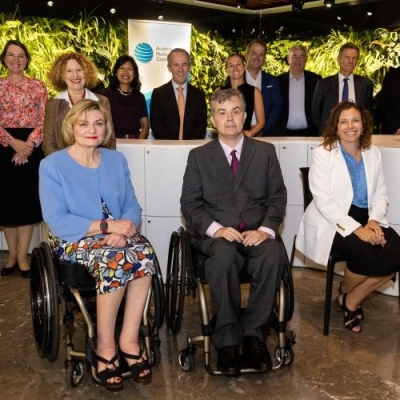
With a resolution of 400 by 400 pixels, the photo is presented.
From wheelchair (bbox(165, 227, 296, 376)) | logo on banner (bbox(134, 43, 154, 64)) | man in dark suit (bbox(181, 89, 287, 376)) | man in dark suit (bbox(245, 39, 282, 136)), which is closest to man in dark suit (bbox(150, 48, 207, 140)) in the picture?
man in dark suit (bbox(245, 39, 282, 136))

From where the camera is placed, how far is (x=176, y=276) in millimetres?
2844

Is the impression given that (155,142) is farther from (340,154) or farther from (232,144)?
(340,154)

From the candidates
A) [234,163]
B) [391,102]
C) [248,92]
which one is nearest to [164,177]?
[234,163]

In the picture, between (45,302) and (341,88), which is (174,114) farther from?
(45,302)

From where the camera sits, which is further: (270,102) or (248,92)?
(270,102)

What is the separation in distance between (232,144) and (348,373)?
130cm

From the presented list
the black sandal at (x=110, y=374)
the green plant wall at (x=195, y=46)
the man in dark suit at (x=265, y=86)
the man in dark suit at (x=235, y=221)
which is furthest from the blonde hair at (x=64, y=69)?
the green plant wall at (x=195, y=46)

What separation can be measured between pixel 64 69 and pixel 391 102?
2.91 m

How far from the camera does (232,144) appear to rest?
304cm

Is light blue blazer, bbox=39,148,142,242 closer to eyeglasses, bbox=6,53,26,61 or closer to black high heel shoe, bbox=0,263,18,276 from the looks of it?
eyeglasses, bbox=6,53,26,61

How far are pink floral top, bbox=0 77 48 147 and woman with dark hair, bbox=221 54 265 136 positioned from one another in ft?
4.83

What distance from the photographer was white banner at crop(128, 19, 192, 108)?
22.2 ft

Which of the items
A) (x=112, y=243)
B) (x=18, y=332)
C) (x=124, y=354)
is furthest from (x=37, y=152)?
(x=124, y=354)

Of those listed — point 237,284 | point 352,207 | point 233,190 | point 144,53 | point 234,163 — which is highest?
point 144,53
